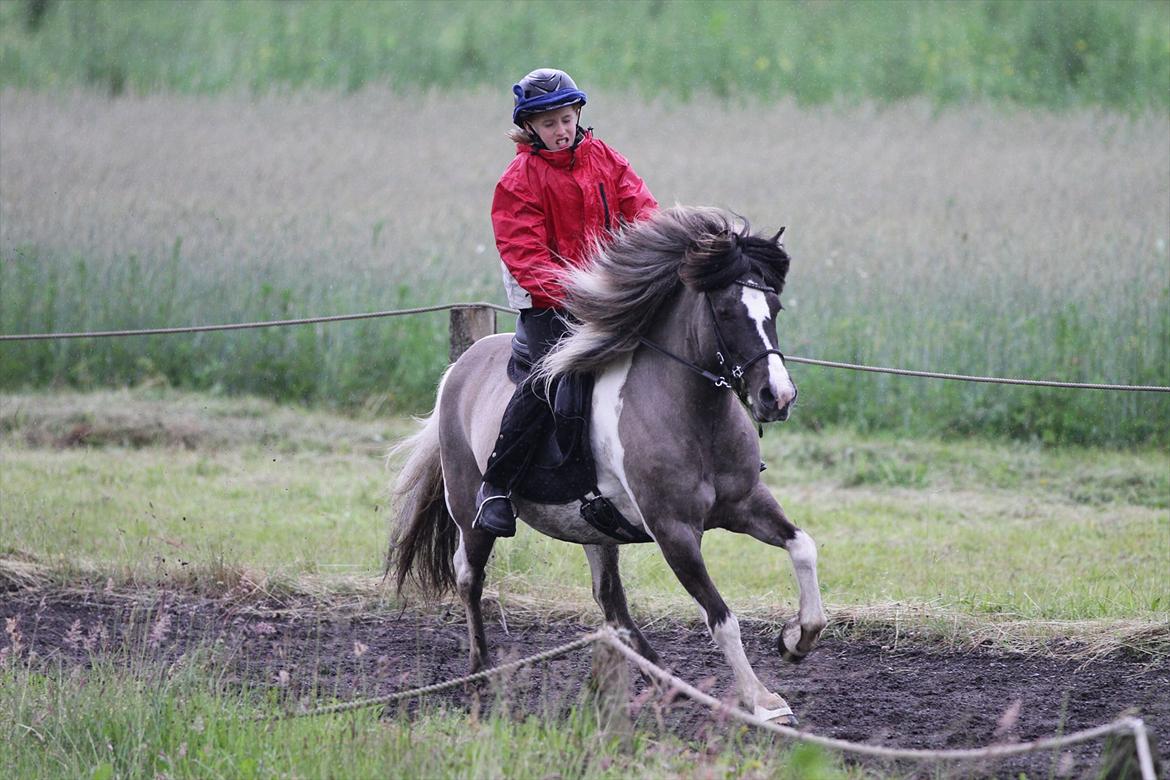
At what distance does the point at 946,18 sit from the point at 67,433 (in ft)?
53.3

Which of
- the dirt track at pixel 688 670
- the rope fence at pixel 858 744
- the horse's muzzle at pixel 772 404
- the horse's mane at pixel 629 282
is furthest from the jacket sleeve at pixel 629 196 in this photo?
the rope fence at pixel 858 744

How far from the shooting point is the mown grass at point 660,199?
1207 centimetres

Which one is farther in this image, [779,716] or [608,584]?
[608,584]

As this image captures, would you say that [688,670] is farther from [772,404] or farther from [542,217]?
[542,217]

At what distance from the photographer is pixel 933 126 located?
18906mm

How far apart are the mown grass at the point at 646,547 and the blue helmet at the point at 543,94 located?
297cm

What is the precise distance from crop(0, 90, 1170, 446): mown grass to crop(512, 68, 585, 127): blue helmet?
6.76 metres

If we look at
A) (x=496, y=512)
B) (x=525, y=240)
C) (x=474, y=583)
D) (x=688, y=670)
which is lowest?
(x=688, y=670)

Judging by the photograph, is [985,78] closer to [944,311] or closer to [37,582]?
[944,311]

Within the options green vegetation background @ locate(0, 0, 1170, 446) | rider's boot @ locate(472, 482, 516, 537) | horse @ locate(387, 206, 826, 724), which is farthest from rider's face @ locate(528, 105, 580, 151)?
green vegetation background @ locate(0, 0, 1170, 446)

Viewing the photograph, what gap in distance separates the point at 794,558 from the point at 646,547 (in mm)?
3716

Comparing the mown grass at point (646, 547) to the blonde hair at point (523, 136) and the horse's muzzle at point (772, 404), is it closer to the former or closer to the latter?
the horse's muzzle at point (772, 404)

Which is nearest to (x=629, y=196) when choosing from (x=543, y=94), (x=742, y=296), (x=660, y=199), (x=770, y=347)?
(x=543, y=94)

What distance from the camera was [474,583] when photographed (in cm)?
652
